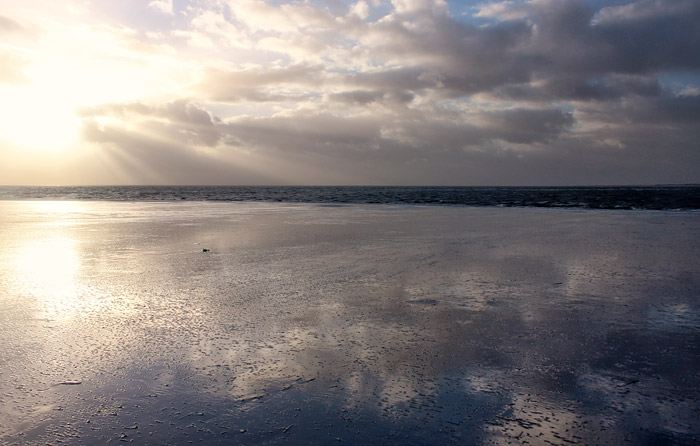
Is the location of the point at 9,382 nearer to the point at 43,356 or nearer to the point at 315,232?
the point at 43,356

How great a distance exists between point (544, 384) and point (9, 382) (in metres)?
5.29

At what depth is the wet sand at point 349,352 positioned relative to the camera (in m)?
3.74

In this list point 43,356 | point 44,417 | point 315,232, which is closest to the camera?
point 44,417

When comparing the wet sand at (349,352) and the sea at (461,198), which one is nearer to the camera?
the wet sand at (349,352)

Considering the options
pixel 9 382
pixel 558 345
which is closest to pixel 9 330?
pixel 9 382

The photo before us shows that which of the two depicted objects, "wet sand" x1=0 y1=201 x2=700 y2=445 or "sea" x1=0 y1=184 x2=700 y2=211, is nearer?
"wet sand" x1=0 y1=201 x2=700 y2=445

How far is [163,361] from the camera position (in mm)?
5008

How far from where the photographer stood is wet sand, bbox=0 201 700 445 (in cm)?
374

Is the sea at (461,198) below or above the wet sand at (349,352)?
above

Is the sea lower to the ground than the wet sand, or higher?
higher

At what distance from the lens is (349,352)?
5277 mm

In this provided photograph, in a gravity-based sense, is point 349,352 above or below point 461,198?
below

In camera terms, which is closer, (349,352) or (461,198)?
(349,352)

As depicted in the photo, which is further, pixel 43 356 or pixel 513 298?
pixel 513 298
